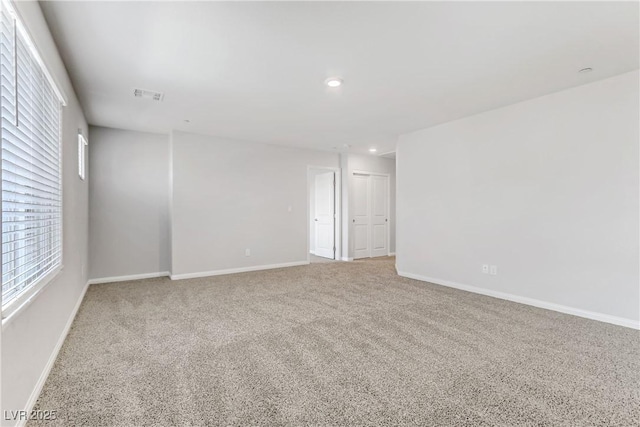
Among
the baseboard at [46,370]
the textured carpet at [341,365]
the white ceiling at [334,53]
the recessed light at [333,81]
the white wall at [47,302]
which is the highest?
the white ceiling at [334,53]

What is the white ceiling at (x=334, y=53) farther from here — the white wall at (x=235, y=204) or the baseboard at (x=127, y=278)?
the baseboard at (x=127, y=278)

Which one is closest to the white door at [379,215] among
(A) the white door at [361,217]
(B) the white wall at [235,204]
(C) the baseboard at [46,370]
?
(A) the white door at [361,217]

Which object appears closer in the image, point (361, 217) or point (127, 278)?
point (127, 278)

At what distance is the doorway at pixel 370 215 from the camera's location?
7195mm

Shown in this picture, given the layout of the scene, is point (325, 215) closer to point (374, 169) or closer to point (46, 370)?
point (374, 169)

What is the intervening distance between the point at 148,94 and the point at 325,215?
187 inches

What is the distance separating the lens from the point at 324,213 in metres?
7.59

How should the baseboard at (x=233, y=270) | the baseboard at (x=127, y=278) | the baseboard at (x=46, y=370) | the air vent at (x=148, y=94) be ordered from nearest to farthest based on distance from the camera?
the baseboard at (x=46, y=370)
the air vent at (x=148, y=94)
the baseboard at (x=127, y=278)
the baseboard at (x=233, y=270)

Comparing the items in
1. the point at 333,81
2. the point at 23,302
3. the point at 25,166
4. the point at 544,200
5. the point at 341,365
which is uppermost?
the point at 333,81

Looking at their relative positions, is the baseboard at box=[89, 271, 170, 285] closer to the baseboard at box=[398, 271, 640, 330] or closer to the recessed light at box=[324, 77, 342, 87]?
the recessed light at box=[324, 77, 342, 87]

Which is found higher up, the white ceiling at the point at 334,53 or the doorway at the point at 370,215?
the white ceiling at the point at 334,53

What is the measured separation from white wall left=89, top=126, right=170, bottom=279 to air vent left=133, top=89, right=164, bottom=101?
1864mm

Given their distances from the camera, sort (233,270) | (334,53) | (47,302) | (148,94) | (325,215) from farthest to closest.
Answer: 1. (325,215)
2. (233,270)
3. (148,94)
4. (334,53)
5. (47,302)

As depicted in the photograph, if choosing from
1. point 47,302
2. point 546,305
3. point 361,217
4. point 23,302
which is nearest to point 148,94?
point 47,302
